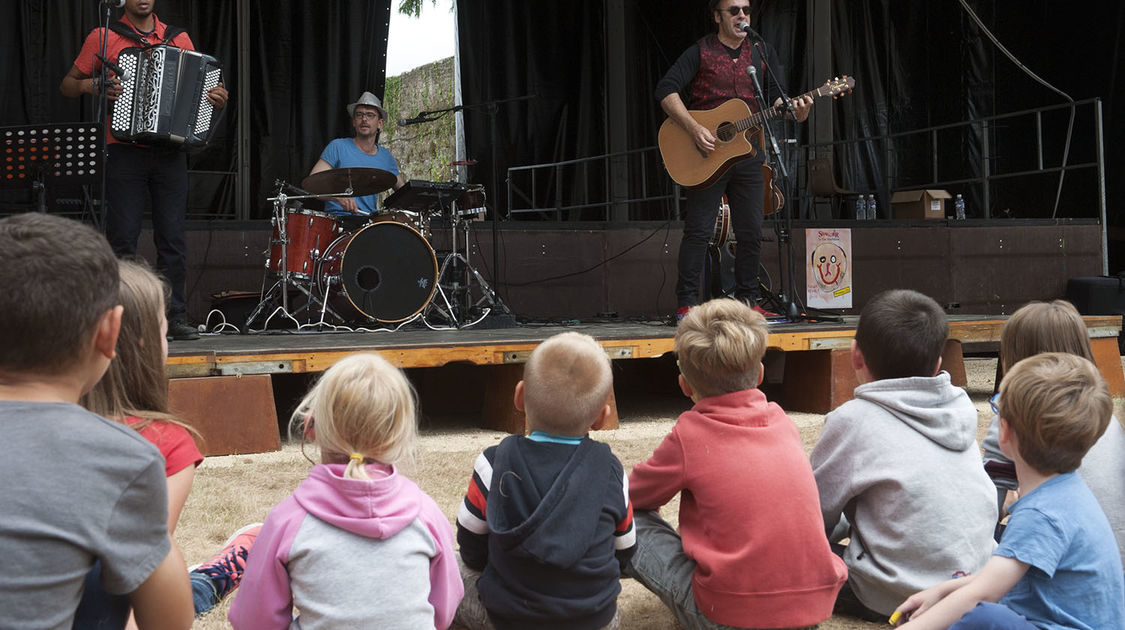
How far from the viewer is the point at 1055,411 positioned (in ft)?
5.52

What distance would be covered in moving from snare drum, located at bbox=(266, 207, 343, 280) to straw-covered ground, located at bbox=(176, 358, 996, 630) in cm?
114

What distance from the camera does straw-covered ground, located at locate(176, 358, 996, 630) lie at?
2471mm

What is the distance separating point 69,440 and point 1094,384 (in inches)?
62.2

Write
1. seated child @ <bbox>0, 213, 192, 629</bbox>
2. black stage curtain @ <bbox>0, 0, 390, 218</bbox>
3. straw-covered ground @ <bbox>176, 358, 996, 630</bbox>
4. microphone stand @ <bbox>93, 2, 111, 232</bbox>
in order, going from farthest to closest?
black stage curtain @ <bbox>0, 0, 390, 218</bbox>, microphone stand @ <bbox>93, 2, 111, 232</bbox>, straw-covered ground @ <bbox>176, 358, 996, 630</bbox>, seated child @ <bbox>0, 213, 192, 629</bbox>

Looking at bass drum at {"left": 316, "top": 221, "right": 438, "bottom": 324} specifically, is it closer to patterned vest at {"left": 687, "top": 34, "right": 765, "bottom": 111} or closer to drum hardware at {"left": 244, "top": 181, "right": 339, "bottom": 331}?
drum hardware at {"left": 244, "top": 181, "right": 339, "bottom": 331}

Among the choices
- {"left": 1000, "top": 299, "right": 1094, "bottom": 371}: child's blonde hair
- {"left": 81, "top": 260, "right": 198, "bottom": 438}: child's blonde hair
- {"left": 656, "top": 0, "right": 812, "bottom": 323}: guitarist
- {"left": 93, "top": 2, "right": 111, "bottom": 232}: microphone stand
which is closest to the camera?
{"left": 81, "top": 260, "right": 198, "bottom": 438}: child's blonde hair

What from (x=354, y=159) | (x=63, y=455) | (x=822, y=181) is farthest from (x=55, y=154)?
(x=822, y=181)

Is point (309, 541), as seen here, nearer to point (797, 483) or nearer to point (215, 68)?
point (797, 483)

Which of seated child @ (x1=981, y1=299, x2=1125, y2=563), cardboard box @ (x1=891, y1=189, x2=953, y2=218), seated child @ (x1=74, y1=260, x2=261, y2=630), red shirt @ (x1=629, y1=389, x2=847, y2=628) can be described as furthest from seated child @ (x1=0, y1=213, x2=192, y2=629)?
cardboard box @ (x1=891, y1=189, x2=953, y2=218)

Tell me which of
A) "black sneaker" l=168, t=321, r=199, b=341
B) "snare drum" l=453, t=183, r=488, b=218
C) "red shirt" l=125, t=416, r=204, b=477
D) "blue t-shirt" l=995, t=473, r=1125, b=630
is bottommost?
"blue t-shirt" l=995, t=473, r=1125, b=630

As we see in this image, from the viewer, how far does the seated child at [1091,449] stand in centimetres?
206

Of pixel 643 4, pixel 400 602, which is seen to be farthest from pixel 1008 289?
pixel 400 602

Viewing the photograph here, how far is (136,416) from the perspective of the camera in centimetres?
164

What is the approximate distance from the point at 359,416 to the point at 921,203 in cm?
843
